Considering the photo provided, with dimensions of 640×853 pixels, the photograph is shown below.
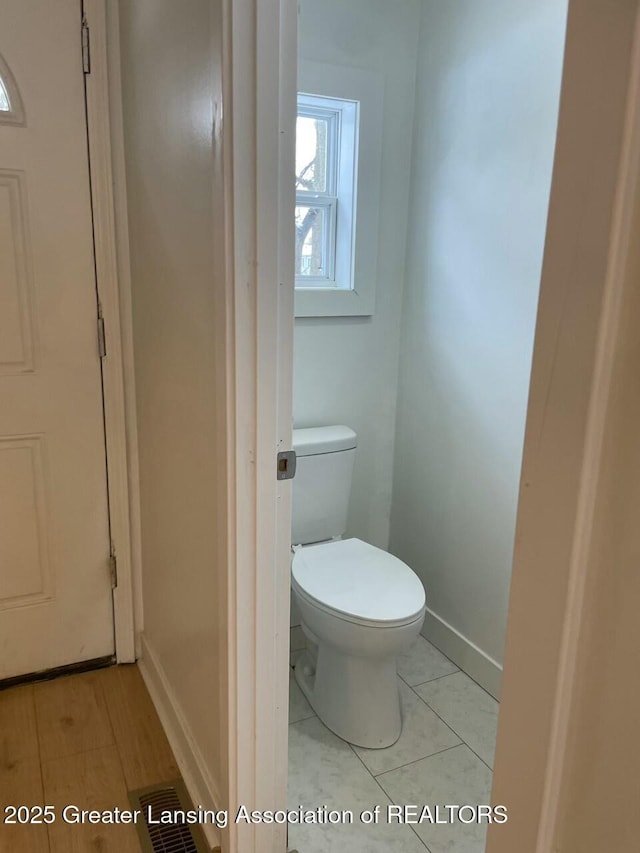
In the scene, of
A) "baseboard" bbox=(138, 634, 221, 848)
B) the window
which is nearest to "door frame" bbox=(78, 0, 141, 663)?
"baseboard" bbox=(138, 634, 221, 848)

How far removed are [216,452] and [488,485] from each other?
1.03m

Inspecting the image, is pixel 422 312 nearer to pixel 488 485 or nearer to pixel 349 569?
pixel 488 485

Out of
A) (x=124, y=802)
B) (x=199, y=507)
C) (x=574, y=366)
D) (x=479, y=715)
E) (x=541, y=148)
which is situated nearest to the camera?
(x=574, y=366)

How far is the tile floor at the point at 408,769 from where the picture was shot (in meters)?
1.54

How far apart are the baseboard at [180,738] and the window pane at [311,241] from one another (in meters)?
1.33

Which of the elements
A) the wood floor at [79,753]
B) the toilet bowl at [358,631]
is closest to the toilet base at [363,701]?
the toilet bowl at [358,631]

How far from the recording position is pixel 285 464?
122 cm

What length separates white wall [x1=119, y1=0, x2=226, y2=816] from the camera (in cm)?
124

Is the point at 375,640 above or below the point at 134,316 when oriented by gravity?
below

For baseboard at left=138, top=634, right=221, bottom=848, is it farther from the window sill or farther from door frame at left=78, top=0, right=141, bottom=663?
the window sill

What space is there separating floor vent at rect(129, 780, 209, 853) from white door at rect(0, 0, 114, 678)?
2.00ft

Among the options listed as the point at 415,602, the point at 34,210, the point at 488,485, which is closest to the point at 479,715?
the point at 415,602

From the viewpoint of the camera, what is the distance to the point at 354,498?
2.41 meters

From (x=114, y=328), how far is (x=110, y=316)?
4 cm
